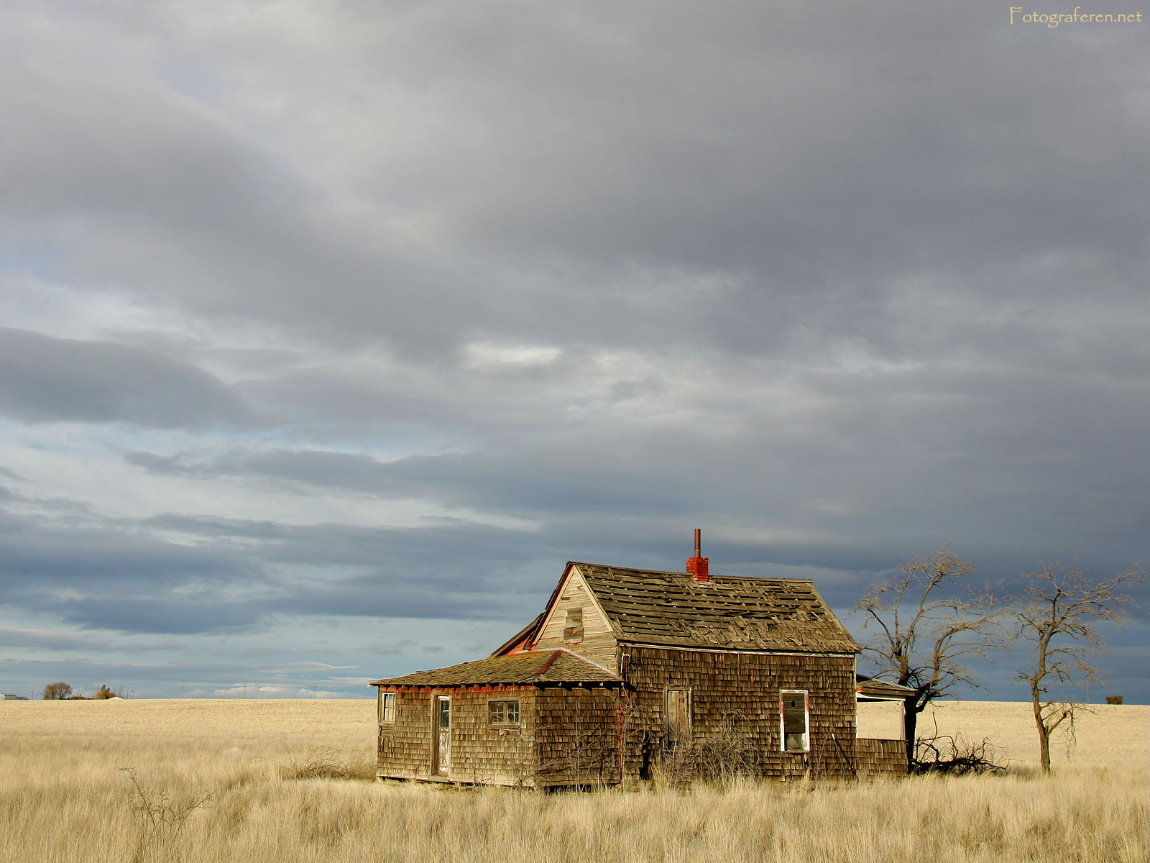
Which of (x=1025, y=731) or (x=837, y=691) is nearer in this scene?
(x=837, y=691)

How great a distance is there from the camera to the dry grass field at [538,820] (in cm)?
1280

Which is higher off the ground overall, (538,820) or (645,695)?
(645,695)

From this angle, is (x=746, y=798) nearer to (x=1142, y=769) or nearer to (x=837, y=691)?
(x=837, y=691)

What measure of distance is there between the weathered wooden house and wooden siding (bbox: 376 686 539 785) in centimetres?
4

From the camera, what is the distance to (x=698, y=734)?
2516cm

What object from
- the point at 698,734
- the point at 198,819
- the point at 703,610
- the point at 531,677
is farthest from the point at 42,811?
the point at 703,610

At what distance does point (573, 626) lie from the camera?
89.5ft

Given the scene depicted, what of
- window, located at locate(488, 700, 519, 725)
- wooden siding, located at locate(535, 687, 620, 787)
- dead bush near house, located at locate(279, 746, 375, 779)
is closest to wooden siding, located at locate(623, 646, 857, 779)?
wooden siding, located at locate(535, 687, 620, 787)

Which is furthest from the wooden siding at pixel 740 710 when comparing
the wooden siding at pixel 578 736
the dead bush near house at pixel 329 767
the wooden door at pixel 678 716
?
the dead bush near house at pixel 329 767

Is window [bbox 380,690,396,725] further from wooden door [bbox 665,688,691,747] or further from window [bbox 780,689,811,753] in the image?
window [bbox 780,689,811,753]

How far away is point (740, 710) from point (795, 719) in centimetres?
196

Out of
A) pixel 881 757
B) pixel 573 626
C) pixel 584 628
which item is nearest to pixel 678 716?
pixel 584 628

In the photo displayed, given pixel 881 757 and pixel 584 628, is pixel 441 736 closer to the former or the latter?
pixel 584 628

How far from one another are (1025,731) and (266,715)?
1978 inches
